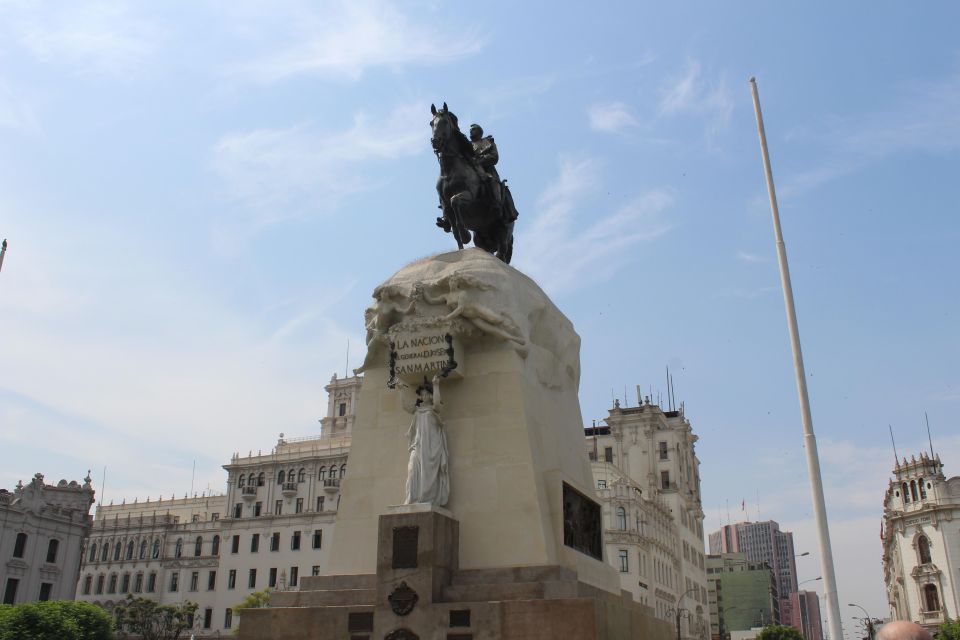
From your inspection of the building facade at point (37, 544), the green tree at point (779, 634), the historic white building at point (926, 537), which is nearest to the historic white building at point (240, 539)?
the building facade at point (37, 544)

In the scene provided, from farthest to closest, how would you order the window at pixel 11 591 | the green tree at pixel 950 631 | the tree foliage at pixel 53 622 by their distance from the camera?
the window at pixel 11 591, the green tree at pixel 950 631, the tree foliage at pixel 53 622

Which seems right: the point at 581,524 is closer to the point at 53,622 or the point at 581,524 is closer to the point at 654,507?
the point at 53,622

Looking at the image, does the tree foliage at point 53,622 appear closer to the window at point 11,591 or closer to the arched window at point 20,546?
the window at point 11,591

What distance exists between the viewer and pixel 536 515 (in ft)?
43.6

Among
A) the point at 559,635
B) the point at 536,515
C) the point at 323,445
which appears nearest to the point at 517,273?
the point at 536,515

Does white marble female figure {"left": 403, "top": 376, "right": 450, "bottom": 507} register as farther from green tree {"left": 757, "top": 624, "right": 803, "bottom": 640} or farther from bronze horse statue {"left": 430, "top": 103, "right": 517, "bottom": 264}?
green tree {"left": 757, "top": 624, "right": 803, "bottom": 640}

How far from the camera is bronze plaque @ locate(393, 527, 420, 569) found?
12562 millimetres

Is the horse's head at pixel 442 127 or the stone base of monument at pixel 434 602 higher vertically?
the horse's head at pixel 442 127

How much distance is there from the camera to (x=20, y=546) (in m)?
60.2

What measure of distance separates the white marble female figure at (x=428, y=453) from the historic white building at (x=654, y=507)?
4829 cm

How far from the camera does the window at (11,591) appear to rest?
58.0 metres

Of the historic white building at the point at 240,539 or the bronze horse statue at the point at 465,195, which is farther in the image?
the historic white building at the point at 240,539

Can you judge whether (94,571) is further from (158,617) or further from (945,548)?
(945,548)

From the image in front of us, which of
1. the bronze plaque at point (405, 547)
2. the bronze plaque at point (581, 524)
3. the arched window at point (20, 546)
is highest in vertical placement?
the arched window at point (20, 546)
